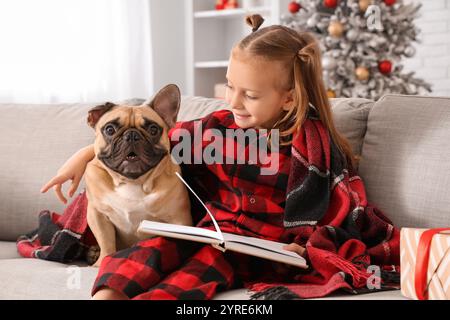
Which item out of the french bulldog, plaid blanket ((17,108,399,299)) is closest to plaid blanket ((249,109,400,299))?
plaid blanket ((17,108,399,299))

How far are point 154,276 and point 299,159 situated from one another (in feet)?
1.50

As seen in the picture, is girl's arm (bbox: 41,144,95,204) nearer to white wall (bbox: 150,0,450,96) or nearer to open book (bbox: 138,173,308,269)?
open book (bbox: 138,173,308,269)

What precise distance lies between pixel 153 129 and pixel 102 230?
0.29 metres

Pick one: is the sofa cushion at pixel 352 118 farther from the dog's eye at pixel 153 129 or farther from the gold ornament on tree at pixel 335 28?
the gold ornament on tree at pixel 335 28

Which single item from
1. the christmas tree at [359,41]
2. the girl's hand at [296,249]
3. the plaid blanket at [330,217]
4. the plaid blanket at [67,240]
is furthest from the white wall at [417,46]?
the girl's hand at [296,249]

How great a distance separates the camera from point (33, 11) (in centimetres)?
365

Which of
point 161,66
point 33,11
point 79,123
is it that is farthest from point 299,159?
point 161,66

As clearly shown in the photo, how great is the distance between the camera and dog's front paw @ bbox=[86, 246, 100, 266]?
6.14 ft

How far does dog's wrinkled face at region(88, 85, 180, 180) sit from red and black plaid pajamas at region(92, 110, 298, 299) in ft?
0.42

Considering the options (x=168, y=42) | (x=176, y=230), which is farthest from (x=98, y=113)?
(x=168, y=42)

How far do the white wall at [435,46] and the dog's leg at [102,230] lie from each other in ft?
10.9

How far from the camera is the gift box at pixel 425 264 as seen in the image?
1.31 metres

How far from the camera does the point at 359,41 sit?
11.8 feet
